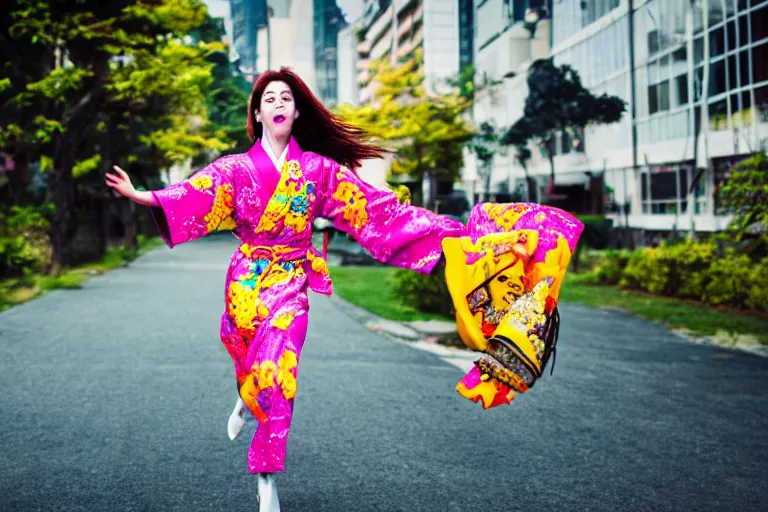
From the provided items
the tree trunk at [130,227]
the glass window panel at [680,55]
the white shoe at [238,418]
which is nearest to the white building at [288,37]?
the white shoe at [238,418]

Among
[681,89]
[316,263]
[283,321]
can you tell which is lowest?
[283,321]

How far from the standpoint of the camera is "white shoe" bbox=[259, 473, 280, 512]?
3529mm

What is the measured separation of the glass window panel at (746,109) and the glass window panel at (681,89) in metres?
1.09

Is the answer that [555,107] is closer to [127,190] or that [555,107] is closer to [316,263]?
[316,263]

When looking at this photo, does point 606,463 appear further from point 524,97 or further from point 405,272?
point 524,97

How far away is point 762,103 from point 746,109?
0.35 m

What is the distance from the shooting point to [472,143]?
618 inches

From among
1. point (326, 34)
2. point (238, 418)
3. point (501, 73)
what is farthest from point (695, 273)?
point (238, 418)

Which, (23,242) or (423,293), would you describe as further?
(23,242)

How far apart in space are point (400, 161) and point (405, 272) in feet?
17.0

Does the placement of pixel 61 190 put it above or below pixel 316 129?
above

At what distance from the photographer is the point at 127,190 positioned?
3594 mm

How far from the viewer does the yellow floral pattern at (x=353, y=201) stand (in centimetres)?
405

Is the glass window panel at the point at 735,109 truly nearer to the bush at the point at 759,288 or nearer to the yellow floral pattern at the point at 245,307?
the bush at the point at 759,288
